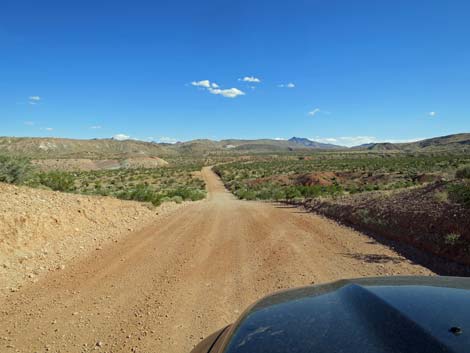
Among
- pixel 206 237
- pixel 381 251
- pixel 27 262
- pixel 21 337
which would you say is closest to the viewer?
pixel 21 337

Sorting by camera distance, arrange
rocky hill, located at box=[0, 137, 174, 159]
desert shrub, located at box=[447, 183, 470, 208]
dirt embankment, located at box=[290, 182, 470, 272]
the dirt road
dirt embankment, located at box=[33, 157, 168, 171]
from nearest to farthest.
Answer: the dirt road < dirt embankment, located at box=[290, 182, 470, 272] < desert shrub, located at box=[447, 183, 470, 208] < dirt embankment, located at box=[33, 157, 168, 171] < rocky hill, located at box=[0, 137, 174, 159]

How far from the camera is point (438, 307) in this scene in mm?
2434

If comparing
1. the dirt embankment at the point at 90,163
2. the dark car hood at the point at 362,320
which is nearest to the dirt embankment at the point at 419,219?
the dark car hood at the point at 362,320

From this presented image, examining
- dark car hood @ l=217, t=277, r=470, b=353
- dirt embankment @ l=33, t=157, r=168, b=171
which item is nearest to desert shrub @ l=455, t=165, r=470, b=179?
dark car hood @ l=217, t=277, r=470, b=353

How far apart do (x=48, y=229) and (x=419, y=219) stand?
10712mm

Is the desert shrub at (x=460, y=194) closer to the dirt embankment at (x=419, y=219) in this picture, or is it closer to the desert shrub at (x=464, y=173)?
the dirt embankment at (x=419, y=219)

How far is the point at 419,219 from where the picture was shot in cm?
952

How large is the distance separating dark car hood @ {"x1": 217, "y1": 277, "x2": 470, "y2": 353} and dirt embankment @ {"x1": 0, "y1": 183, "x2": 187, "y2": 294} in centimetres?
617

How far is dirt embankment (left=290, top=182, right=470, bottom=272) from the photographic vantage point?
25.7 feet

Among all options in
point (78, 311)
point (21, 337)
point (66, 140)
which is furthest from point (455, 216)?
point (66, 140)

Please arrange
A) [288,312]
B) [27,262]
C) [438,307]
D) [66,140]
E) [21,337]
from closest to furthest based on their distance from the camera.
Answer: [438,307] < [288,312] < [21,337] < [27,262] < [66,140]

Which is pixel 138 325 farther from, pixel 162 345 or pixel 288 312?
pixel 288 312

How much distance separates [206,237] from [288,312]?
818 cm

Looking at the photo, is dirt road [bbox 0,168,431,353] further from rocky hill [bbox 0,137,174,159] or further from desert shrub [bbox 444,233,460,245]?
rocky hill [bbox 0,137,174,159]
